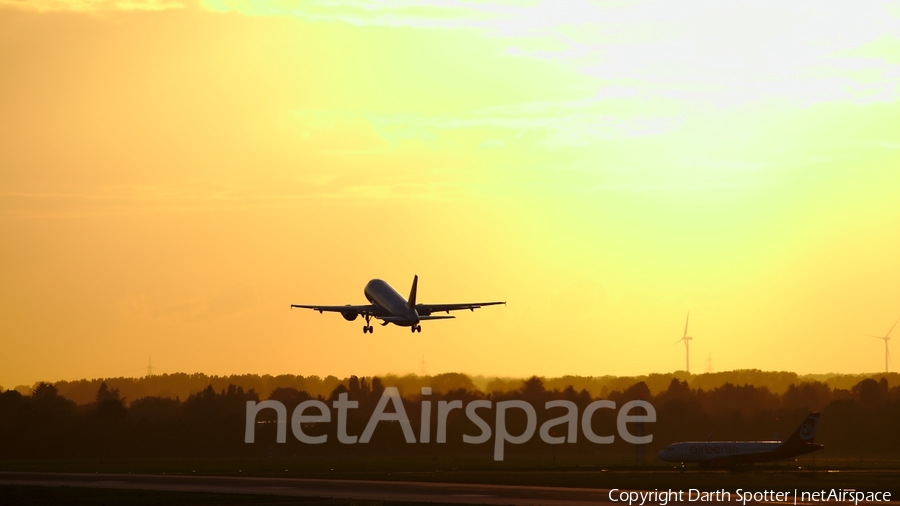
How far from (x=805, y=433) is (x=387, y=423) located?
219ft

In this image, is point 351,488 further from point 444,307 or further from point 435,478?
point 444,307

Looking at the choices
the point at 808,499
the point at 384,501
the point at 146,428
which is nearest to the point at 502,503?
the point at 384,501

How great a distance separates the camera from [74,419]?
181m

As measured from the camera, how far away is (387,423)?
180625 mm

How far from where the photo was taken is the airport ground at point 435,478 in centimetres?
9250

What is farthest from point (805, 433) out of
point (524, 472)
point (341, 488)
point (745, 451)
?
point (341, 488)

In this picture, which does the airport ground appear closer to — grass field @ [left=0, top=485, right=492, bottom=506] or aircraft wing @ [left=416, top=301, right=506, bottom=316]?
grass field @ [left=0, top=485, right=492, bottom=506]

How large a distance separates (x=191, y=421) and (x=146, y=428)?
7231 millimetres

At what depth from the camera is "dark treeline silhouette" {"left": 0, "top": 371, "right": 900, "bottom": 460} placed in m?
174

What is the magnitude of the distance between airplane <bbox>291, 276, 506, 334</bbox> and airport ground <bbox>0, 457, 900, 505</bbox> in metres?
15.9

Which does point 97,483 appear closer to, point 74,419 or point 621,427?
point 74,419

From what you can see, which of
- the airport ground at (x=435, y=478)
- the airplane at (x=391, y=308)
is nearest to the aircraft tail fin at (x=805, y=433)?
the airport ground at (x=435, y=478)

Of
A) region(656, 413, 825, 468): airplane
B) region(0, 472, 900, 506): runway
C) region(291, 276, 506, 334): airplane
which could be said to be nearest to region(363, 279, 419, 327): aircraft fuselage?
region(291, 276, 506, 334): airplane

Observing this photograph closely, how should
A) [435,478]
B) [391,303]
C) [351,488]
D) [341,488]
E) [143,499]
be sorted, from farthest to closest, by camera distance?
[391,303] < [435,478] < [341,488] < [351,488] < [143,499]
